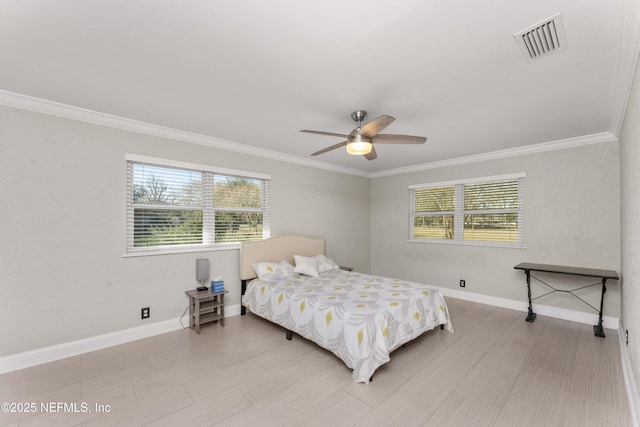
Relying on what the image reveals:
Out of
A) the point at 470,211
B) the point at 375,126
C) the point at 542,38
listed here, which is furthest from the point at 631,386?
the point at 470,211

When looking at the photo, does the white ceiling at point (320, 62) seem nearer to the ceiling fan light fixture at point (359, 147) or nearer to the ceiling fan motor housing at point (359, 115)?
the ceiling fan motor housing at point (359, 115)

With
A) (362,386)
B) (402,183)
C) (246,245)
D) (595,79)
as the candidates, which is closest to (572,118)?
(595,79)

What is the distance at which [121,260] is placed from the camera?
313 centimetres

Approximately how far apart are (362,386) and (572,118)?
3539mm

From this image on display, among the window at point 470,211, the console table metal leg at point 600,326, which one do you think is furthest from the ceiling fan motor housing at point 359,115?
the console table metal leg at point 600,326

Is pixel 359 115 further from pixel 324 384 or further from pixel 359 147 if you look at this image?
pixel 324 384

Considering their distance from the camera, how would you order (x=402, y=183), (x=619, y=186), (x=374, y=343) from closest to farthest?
(x=374, y=343)
(x=619, y=186)
(x=402, y=183)

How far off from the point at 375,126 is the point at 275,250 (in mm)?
2641

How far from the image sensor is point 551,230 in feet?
12.9

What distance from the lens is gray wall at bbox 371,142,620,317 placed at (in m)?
3.52

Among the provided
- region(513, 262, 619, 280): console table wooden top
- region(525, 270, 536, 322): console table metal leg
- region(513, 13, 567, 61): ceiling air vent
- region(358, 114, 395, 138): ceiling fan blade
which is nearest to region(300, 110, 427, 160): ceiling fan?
region(358, 114, 395, 138): ceiling fan blade

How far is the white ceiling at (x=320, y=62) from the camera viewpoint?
1532 millimetres

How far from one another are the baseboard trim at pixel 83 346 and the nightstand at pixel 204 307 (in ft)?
0.64

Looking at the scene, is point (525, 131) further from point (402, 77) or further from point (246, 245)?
point (246, 245)
